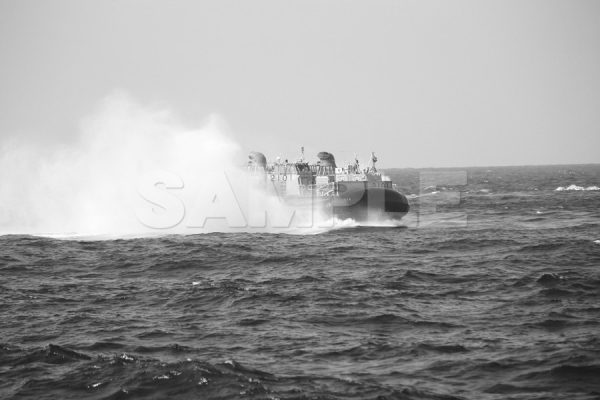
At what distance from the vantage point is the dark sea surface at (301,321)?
13375 mm

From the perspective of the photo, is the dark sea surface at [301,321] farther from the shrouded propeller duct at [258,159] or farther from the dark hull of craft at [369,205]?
the shrouded propeller duct at [258,159]

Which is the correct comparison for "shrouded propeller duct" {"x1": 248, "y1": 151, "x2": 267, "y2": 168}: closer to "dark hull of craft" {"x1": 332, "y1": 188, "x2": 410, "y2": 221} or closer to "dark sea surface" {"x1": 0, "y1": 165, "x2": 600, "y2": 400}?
"dark hull of craft" {"x1": 332, "y1": 188, "x2": 410, "y2": 221}

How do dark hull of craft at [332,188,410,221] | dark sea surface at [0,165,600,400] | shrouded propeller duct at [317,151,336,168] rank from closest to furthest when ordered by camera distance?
1. dark sea surface at [0,165,600,400]
2. dark hull of craft at [332,188,410,221]
3. shrouded propeller duct at [317,151,336,168]

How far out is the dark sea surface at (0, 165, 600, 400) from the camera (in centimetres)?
1338

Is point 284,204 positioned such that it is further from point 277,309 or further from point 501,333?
point 501,333

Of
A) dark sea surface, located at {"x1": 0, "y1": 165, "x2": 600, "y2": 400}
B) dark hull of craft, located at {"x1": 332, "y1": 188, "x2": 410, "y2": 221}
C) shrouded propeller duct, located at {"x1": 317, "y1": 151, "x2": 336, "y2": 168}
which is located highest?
shrouded propeller duct, located at {"x1": 317, "y1": 151, "x2": 336, "y2": 168}

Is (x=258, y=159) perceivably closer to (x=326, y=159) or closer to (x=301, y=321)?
(x=326, y=159)

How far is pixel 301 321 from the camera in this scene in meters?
18.5

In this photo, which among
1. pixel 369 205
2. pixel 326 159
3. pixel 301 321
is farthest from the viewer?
pixel 326 159

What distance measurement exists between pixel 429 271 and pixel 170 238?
17.9 metres

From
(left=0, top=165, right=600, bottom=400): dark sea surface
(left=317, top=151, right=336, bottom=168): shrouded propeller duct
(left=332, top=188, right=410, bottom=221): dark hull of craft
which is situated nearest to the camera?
(left=0, top=165, right=600, bottom=400): dark sea surface

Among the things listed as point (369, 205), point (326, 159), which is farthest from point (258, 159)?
point (369, 205)

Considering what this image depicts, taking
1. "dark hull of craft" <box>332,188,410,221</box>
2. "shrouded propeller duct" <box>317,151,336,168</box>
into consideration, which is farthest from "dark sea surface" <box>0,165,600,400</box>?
"shrouded propeller duct" <box>317,151,336,168</box>

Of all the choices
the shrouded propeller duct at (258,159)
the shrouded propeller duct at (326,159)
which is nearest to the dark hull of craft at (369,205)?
the shrouded propeller duct at (326,159)
